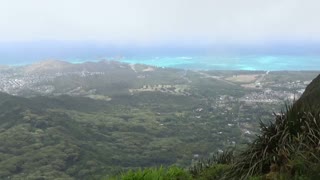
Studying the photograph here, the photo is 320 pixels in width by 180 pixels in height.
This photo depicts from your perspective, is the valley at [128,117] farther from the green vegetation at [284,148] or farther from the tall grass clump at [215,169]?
the green vegetation at [284,148]

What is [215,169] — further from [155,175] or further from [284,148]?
[284,148]

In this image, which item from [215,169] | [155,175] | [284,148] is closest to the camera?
[284,148]

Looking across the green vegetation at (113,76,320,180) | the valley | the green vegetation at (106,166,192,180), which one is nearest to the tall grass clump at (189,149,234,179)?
the green vegetation at (106,166,192,180)

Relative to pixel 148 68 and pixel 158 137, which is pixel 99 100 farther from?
pixel 148 68

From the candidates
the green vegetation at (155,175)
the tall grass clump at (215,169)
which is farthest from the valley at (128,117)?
the green vegetation at (155,175)

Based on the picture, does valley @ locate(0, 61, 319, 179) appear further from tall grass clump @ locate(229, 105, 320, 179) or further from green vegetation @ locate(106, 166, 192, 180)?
tall grass clump @ locate(229, 105, 320, 179)

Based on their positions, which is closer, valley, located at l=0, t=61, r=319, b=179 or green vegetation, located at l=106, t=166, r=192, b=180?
green vegetation, located at l=106, t=166, r=192, b=180

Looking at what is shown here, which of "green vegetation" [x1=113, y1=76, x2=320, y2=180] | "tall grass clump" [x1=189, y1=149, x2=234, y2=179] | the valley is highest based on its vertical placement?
"green vegetation" [x1=113, y1=76, x2=320, y2=180]

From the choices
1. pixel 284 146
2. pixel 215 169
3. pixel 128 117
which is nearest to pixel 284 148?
pixel 284 146

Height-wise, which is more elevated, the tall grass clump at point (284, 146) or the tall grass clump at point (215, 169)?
the tall grass clump at point (284, 146)

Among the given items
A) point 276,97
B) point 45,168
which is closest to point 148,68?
point 276,97
